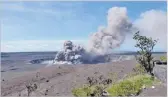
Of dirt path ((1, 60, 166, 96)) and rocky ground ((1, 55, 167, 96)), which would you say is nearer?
rocky ground ((1, 55, 167, 96))

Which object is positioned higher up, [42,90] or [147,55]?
[147,55]

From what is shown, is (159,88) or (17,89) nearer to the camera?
(159,88)

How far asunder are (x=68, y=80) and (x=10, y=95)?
17466 mm

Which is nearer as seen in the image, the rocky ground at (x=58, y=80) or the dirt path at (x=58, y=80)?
the rocky ground at (x=58, y=80)

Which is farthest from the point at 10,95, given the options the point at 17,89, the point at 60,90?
the point at 60,90

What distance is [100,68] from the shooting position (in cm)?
13325

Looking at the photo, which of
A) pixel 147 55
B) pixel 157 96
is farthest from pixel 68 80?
pixel 157 96

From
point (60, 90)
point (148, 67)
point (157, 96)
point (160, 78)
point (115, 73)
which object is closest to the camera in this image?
point (157, 96)

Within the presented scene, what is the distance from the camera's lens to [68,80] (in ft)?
380

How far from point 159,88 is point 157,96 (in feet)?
7.65

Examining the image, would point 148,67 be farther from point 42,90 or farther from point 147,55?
point 42,90

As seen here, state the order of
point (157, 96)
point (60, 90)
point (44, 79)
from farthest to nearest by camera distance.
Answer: point (44, 79), point (60, 90), point (157, 96)

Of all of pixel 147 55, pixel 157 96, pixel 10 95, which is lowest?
pixel 10 95

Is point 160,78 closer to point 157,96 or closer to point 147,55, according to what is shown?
point 157,96
